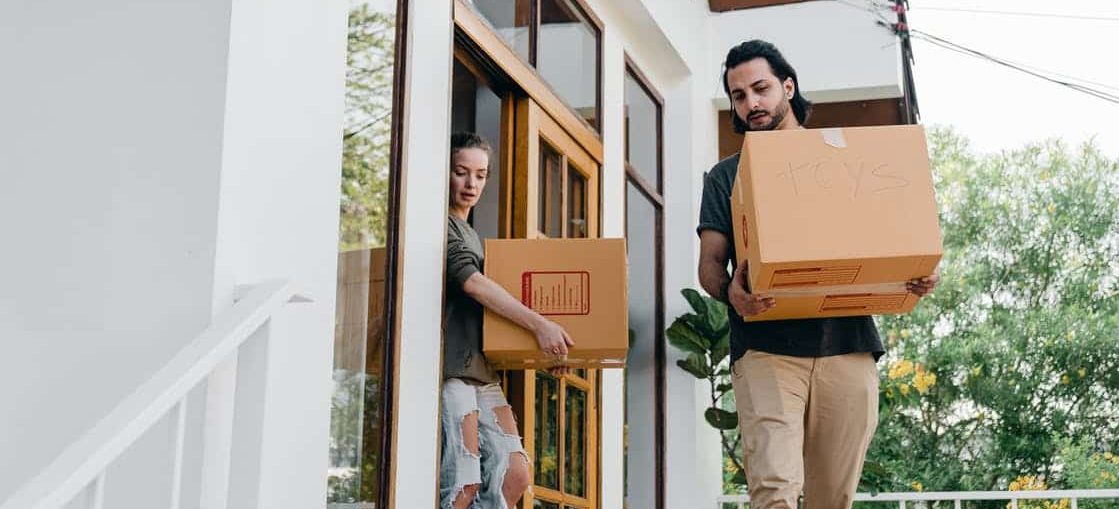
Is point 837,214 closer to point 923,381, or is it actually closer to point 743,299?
point 743,299

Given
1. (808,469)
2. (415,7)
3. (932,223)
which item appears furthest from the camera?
(415,7)

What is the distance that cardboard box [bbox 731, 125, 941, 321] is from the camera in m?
2.42

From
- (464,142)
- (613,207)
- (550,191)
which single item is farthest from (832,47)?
(464,142)

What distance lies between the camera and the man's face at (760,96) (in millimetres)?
2867

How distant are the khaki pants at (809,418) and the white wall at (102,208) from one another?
120 cm

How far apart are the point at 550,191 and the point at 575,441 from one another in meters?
0.88

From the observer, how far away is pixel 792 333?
8.96 feet

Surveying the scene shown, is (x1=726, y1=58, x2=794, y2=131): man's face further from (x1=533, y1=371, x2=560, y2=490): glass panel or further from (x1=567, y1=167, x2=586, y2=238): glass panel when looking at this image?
(x1=567, y1=167, x2=586, y2=238): glass panel

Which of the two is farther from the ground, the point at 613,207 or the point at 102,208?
the point at 613,207

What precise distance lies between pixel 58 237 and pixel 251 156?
0.35 meters

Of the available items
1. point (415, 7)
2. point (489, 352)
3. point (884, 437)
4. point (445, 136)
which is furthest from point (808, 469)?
point (884, 437)

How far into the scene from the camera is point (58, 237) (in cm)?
215

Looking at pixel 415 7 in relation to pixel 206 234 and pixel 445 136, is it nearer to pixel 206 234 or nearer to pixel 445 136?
pixel 445 136

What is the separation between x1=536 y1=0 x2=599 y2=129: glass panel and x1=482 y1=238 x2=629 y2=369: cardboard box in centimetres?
115
